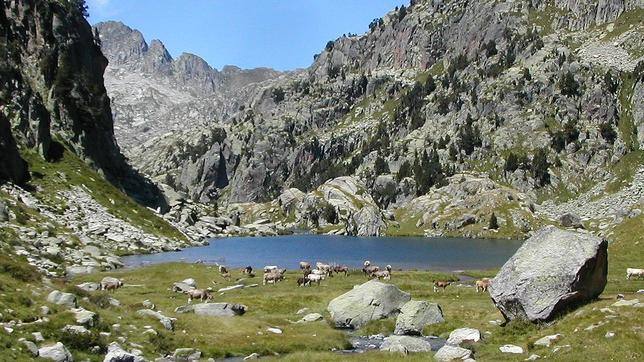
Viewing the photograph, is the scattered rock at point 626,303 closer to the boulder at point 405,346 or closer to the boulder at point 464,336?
the boulder at point 464,336

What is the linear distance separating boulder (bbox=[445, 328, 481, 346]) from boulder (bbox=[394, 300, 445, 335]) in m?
4.63

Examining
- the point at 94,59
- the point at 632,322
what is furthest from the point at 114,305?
the point at 94,59

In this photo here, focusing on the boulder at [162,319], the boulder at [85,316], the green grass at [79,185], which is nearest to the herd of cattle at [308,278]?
the boulder at [162,319]

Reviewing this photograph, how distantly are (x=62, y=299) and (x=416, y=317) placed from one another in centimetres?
2593

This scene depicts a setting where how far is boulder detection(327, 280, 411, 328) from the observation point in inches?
1902

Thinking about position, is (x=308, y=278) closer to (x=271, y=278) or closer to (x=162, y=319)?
(x=271, y=278)

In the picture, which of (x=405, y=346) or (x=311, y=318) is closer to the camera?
(x=405, y=346)

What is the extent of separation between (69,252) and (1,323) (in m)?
55.6

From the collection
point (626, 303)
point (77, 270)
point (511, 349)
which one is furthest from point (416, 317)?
point (77, 270)

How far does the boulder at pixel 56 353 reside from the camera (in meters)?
25.6

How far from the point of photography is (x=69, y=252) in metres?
78.9

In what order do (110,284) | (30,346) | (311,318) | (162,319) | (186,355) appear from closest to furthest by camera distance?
1. (30,346)
2. (186,355)
3. (162,319)
4. (311,318)
5. (110,284)

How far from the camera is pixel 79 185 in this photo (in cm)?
10700

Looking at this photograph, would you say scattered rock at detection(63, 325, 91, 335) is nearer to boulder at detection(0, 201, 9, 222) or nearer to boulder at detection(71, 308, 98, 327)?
boulder at detection(71, 308, 98, 327)
